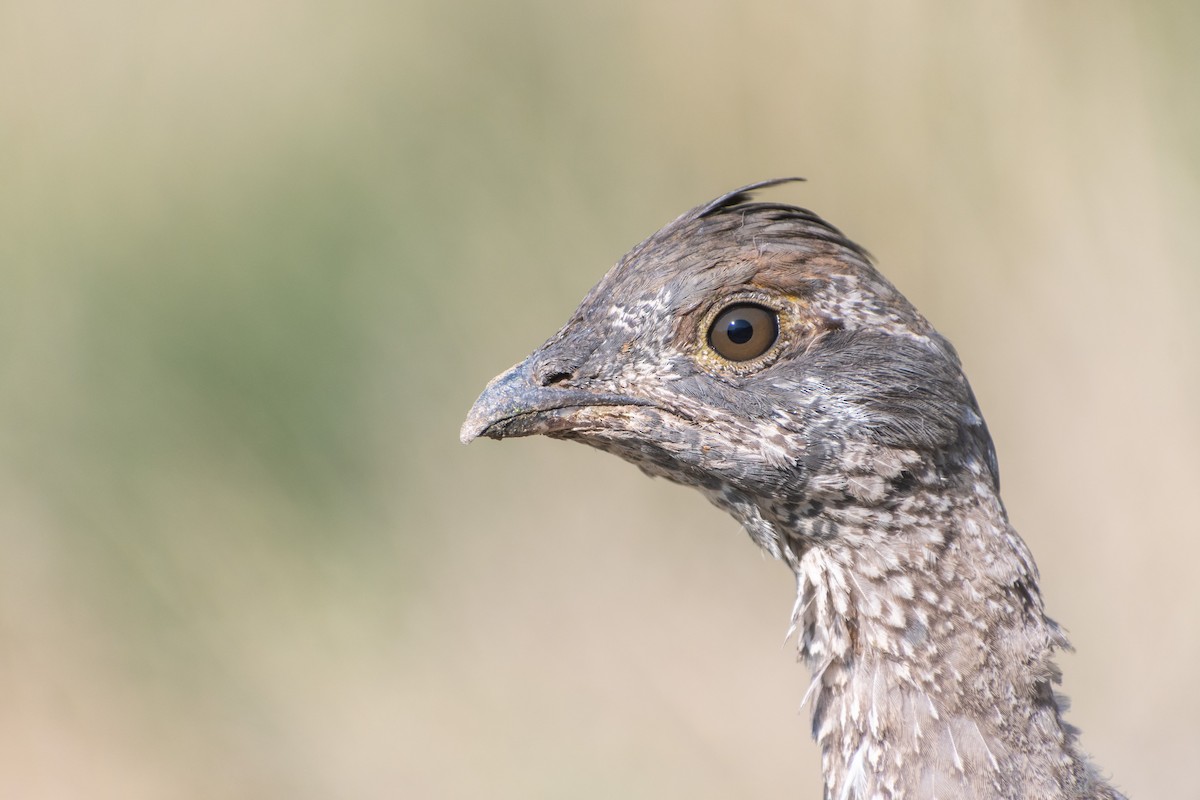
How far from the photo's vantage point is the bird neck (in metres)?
3.46

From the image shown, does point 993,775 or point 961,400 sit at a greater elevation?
point 961,400

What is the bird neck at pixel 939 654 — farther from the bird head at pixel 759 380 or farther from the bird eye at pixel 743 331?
the bird eye at pixel 743 331

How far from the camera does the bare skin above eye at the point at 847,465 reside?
350 centimetres

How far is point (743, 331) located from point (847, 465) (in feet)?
1.78

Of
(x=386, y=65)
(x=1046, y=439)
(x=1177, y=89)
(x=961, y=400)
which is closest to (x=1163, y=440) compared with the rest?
(x=1046, y=439)

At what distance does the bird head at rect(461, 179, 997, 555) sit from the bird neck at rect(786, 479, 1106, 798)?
0.47 feet

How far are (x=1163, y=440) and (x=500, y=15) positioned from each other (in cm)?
585

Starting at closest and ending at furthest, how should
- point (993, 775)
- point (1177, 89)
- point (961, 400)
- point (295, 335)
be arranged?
point (993, 775)
point (961, 400)
point (1177, 89)
point (295, 335)

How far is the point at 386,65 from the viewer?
875 centimetres

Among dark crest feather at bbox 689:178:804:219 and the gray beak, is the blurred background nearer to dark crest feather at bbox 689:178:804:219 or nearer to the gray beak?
dark crest feather at bbox 689:178:804:219

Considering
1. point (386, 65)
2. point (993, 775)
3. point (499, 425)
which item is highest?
point (386, 65)

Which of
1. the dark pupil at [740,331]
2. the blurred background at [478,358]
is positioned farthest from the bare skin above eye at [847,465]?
the blurred background at [478,358]

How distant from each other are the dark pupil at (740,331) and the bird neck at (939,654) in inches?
24.0

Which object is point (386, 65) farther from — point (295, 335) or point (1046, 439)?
point (1046, 439)
